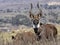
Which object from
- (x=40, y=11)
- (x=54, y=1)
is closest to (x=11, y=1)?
(x=54, y=1)

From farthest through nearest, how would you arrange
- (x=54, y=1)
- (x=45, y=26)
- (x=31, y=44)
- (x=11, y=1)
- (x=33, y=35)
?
(x=11, y=1), (x=54, y=1), (x=45, y=26), (x=33, y=35), (x=31, y=44)

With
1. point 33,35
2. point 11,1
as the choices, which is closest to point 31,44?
point 33,35

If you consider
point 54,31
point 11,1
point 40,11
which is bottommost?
point 11,1

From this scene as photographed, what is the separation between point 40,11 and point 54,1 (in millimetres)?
99255

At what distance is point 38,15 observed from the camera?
533 inches

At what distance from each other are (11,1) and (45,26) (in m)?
121

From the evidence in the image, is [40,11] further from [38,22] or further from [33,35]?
[33,35]

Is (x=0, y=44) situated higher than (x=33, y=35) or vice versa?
(x=0, y=44)

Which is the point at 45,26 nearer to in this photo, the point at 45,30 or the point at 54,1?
the point at 45,30

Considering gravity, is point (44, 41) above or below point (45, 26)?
above

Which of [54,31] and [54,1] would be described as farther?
[54,1]

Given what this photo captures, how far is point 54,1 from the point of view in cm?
11212

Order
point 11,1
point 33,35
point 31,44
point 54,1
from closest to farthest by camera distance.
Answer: point 31,44 < point 33,35 < point 54,1 < point 11,1

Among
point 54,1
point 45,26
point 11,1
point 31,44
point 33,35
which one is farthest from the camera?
point 11,1
